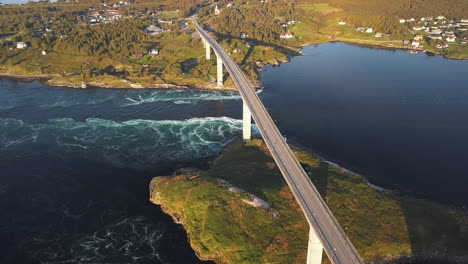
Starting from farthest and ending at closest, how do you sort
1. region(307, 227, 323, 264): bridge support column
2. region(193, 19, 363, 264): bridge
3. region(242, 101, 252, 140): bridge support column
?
1. region(242, 101, 252, 140): bridge support column
2. region(307, 227, 323, 264): bridge support column
3. region(193, 19, 363, 264): bridge

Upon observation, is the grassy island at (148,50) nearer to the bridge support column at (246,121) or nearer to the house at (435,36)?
the house at (435,36)

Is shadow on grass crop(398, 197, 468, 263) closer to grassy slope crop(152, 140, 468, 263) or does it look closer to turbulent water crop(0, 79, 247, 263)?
grassy slope crop(152, 140, 468, 263)

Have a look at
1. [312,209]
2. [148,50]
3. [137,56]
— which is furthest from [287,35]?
[312,209]

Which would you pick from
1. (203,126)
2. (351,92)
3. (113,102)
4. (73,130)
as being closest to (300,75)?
(351,92)

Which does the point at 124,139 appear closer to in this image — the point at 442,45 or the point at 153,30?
the point at 153,30

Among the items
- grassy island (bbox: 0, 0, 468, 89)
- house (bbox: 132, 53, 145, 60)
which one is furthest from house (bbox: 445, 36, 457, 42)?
house (bbox: 132, 53, 145, 60)
